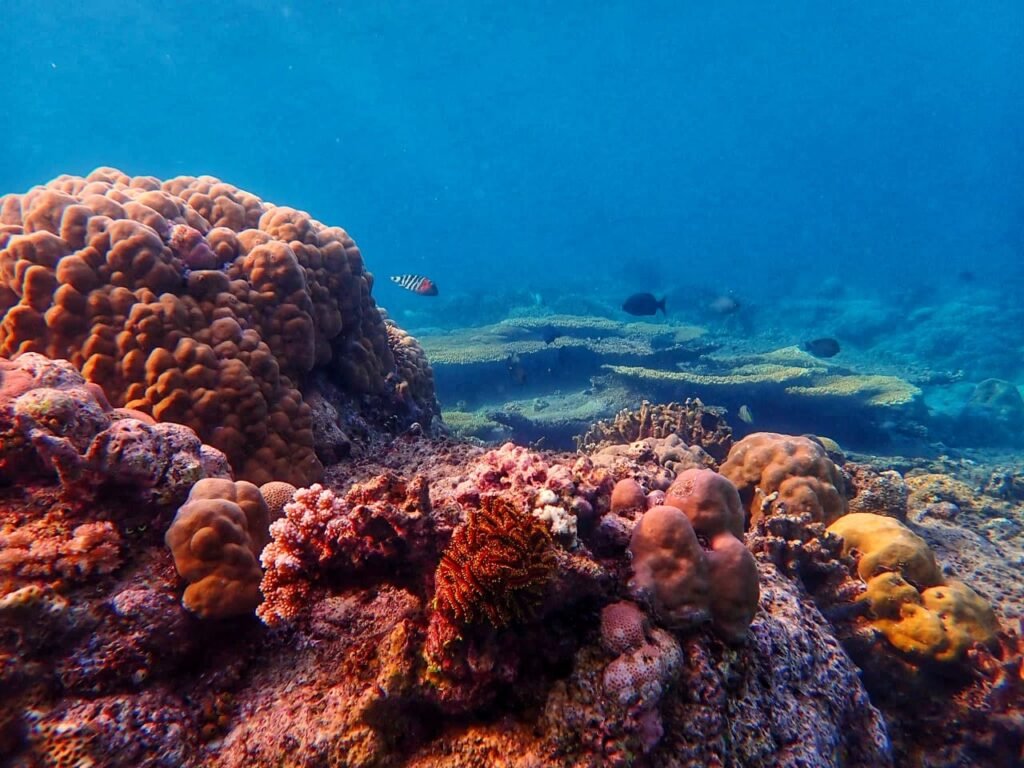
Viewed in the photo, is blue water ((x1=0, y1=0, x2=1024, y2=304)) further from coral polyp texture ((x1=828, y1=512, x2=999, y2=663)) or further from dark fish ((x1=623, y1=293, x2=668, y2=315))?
coral polyp texture ((x1=828, y1=512, x2=999, y2=663))

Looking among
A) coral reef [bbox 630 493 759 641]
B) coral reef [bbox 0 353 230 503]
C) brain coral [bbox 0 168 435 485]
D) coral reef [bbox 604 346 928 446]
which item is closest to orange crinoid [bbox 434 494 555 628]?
coral reef [bbox 630 493 759 641]

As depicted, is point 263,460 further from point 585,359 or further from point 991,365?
point 991,365

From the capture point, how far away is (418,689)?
216cm

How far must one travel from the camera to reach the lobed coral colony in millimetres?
2055

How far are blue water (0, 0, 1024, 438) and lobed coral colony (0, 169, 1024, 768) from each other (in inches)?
910

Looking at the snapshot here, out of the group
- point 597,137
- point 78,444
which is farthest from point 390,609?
point 597,137

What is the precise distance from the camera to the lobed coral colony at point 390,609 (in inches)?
80.9

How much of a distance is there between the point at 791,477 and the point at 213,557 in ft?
15.4

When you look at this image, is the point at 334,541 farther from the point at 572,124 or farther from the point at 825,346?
the point at 572,124

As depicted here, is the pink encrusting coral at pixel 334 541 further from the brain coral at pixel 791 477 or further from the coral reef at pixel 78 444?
the brain coral at pixel 791 477

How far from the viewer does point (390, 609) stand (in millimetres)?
2441

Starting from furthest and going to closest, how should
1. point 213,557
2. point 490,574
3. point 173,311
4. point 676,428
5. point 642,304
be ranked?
point 642,304, point 676,428, point 173,311, point 213,557, point 490,574

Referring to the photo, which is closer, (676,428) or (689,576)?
(689,576)

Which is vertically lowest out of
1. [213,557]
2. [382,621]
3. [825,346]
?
[382,621]
